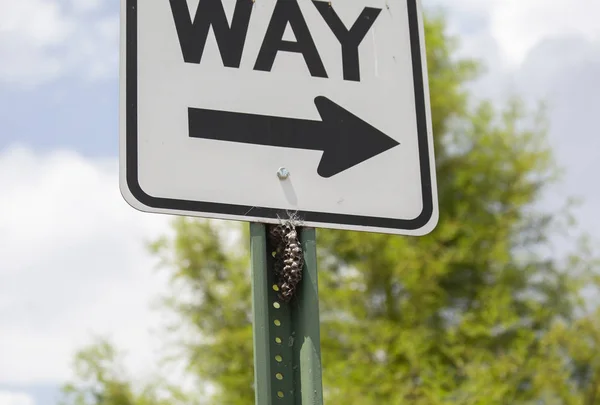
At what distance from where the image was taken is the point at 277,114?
148cm

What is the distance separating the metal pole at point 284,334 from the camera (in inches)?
52.9

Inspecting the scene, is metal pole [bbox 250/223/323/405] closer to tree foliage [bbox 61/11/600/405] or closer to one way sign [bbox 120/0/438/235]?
one way sign [bbox 120/0/438/235]

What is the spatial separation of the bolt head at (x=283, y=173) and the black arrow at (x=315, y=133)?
0.13 ft

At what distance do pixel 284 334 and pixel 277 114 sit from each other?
339mm

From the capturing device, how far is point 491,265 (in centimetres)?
1013

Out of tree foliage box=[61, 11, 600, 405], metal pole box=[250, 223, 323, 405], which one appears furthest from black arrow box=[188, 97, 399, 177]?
tree foliage box=[61, 11, 600, 405]

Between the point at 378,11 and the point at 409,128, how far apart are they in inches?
8.6

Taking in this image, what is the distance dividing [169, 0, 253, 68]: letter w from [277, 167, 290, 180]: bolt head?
184 mm

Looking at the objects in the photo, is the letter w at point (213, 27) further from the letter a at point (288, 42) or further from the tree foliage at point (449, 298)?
the tree foliage at point (449, 298)

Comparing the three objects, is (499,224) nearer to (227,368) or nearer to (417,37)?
(227,368)

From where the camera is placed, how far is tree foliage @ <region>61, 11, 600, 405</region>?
907cm

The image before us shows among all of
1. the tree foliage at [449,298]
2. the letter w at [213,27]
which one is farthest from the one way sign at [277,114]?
the tree foliage at [449,298]

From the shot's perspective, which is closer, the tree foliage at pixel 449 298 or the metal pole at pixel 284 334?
the metal pole at pixel 284 334

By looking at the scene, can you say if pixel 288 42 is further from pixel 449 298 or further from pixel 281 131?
pixel 449 298
